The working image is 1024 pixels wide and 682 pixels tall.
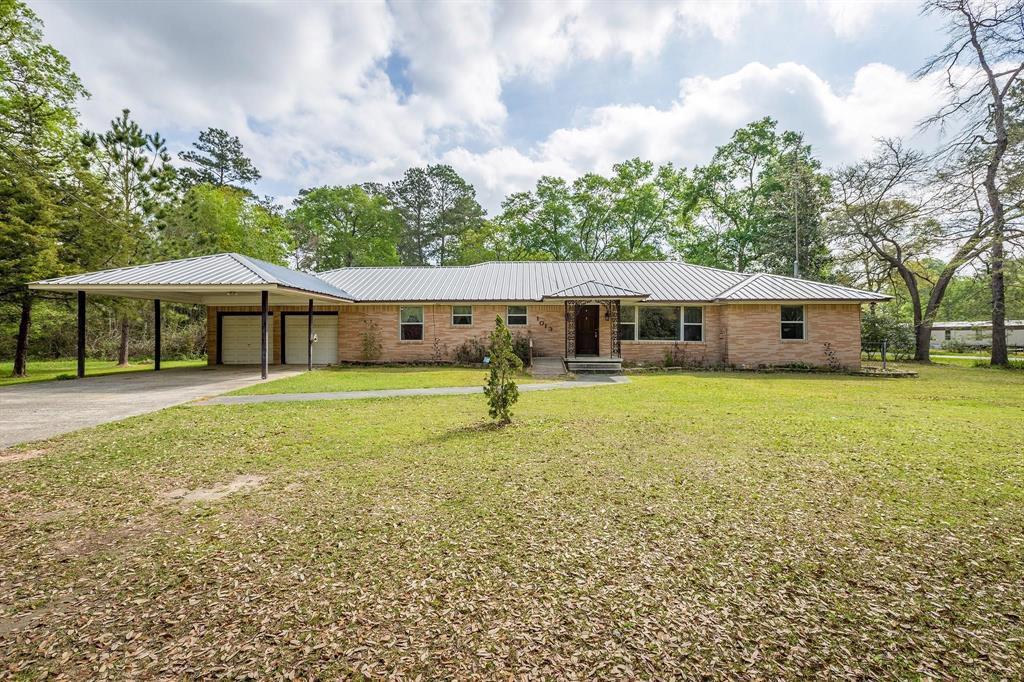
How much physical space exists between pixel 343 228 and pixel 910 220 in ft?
124

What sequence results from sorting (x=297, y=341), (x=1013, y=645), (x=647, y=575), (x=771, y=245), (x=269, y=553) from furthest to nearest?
(x=771, y=245) < (x=297, y=341) < (x=269, y=553) < (x=647, y=575) < (x=1013, y=645)

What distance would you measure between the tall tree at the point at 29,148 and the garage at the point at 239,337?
5.34 metres

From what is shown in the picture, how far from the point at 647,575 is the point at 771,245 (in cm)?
3276

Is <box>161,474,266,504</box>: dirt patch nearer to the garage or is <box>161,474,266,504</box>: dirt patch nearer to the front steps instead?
the front steps

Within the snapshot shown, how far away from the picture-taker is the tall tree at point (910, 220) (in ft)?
60.4

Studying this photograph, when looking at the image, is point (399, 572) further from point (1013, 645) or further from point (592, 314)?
point (592, 314)

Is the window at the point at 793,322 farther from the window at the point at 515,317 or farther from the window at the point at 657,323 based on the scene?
the window at the point at 515,317

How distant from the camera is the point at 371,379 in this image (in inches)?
523

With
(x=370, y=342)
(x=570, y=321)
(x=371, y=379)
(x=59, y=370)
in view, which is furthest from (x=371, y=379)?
(x=59, y=370)

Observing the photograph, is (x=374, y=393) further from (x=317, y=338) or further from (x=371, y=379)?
(x=317, y=338)

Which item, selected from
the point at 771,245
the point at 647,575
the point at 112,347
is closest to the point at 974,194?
the point at 771,245

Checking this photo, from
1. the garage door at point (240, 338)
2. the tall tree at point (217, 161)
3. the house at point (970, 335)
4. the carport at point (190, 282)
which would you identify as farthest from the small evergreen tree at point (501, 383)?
the house at point (970, 335)

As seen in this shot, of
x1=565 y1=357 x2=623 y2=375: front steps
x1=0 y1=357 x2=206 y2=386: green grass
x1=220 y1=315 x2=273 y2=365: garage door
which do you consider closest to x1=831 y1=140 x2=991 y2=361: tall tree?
x1=565 y1=357 x2=623 y2=375: front steps

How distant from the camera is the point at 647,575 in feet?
9.58
